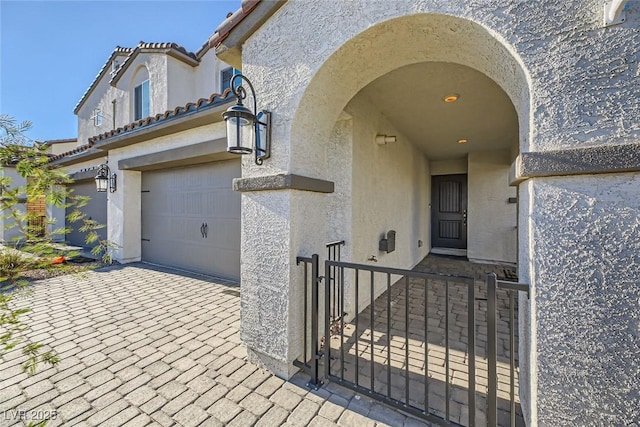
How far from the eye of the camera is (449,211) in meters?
8.90

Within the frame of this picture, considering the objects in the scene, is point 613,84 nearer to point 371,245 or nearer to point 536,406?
point 536,406

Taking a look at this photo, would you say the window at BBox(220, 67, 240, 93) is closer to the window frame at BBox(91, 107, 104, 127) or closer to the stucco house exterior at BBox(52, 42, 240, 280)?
the stucco house exterior at BBox(52, 42, 240, 280)

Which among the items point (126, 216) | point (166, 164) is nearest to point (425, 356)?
point (166, 164)

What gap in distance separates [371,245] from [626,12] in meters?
3.29

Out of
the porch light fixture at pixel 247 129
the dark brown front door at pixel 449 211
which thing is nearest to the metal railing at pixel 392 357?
the porch light fixture at pixel 247 129

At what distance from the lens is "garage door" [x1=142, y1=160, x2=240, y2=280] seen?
5.26 m

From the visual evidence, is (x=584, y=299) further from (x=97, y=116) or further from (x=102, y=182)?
(x=97, y=116)

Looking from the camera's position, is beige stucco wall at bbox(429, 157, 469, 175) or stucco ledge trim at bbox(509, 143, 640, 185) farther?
beige stucco wall at bbox(429, 157, 469, 175)

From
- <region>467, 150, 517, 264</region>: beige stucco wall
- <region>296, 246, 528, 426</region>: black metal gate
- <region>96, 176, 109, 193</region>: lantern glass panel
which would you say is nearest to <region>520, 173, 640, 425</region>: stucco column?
<region>296, 246, 528, 426</region>: black metal gate

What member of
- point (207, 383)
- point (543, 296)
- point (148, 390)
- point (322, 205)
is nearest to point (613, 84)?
point (543, 296)

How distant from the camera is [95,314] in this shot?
3760mm

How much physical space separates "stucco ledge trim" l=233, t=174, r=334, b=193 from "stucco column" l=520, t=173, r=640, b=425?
1.66 m

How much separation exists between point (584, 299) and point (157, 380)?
3.26 metres

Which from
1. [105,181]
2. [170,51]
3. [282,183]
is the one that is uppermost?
[170,51]
